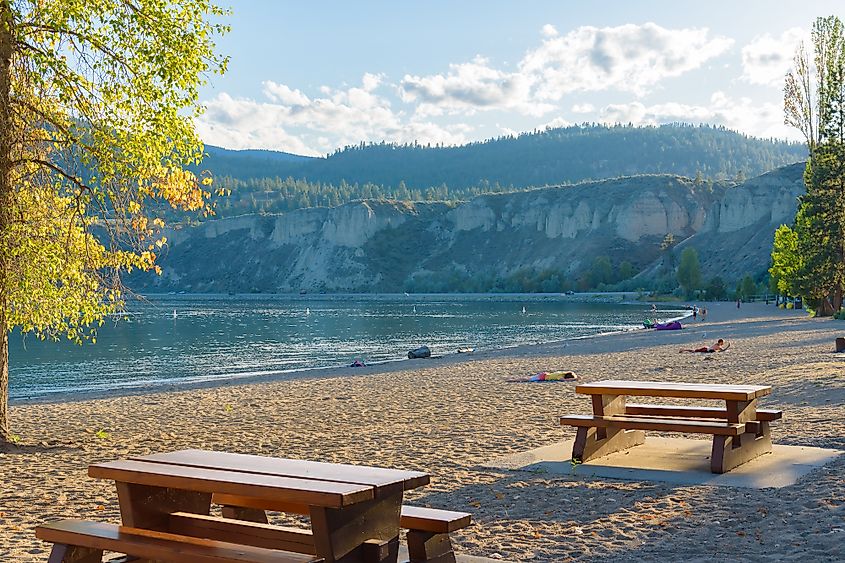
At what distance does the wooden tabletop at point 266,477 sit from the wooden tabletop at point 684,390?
495 centimetres

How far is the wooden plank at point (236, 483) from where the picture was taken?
4086 millimetres

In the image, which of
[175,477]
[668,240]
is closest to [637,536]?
[175,477]

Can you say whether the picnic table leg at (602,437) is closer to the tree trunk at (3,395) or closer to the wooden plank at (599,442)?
the wooden plank at (599,442)

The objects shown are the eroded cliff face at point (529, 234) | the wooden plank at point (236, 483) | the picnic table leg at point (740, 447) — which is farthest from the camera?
the eroded cliff face at point (529, 234)

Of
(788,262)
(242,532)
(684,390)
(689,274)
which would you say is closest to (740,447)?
(684,390)

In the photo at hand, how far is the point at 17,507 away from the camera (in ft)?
26.6

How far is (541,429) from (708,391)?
3.85 m

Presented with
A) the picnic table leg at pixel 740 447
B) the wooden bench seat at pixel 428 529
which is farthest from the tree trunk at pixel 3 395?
the picnic table leg at pixel 740 447

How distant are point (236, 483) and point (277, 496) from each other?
29 cm

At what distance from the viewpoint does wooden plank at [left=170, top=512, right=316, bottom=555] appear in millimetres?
4551

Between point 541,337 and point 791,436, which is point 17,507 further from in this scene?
point 541,337

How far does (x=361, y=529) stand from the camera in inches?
169

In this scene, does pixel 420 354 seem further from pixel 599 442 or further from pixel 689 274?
pixel 689 274

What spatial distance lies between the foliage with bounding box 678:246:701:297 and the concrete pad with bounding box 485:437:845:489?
120m
